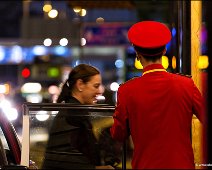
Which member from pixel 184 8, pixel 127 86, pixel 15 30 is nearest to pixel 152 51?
pixel 127 86

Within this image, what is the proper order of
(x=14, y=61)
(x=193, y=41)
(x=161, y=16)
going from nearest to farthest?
(x=193, y=41) → (x=161, y=16) → (x=14, y=61)

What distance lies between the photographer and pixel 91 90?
6.35 m

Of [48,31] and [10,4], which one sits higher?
[10,4]

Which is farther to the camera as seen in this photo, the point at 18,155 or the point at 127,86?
the point at 18,155

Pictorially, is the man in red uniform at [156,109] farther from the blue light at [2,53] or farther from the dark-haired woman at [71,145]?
the blue light at [2,53]

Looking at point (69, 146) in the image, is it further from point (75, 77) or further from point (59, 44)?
point (59, 44)

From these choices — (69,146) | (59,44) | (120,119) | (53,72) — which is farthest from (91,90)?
(53,72)

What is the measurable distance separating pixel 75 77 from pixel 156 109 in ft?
7.54

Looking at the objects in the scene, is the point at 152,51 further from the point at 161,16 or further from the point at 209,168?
the point at 161,16

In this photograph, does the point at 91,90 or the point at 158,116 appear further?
the point at 91,90

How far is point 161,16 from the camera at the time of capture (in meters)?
39.4

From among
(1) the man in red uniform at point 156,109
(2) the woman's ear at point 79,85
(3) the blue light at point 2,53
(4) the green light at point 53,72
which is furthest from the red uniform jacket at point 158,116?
(4) the green light at point 53,72

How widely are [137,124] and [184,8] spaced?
114 inches

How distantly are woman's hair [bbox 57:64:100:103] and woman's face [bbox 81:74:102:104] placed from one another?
0.13ft
